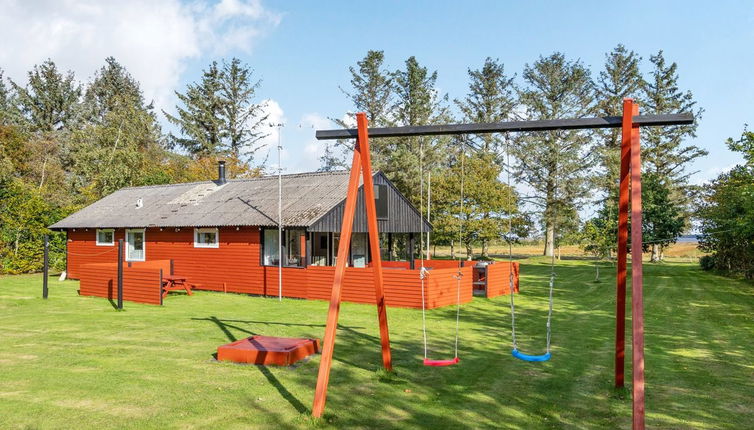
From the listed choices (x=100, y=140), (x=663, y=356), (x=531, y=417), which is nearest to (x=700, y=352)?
(x=663, y=356)

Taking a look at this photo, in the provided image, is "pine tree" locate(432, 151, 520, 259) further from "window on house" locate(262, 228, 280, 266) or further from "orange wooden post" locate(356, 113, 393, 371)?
"orange wooden post" locate(356, 113, 393, 371)

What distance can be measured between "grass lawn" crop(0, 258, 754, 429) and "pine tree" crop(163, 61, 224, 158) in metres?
34.2

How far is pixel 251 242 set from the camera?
63.0 feet

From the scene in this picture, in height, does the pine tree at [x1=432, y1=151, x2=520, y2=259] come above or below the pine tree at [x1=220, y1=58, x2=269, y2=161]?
below

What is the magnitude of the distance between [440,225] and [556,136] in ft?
59.1

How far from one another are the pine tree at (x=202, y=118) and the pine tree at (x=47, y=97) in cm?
1169

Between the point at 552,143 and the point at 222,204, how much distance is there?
30.5m

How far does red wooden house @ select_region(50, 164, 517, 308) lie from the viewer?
1628cm

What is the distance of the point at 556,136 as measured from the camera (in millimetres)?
43562

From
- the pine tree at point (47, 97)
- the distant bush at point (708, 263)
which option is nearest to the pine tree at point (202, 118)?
the pine tree at point (47, 97)

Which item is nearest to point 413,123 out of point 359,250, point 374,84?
point 374,84

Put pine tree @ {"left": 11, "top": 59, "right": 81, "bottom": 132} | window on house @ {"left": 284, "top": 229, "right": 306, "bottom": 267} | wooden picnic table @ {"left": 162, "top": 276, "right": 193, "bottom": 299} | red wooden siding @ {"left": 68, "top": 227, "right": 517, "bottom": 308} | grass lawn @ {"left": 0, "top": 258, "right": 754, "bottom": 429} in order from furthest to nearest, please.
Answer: pine tree @ {"left": 11, "top": 59, "right": 81, "bottom": 132}, window on house @ {"left": 284, "top": 229, "right": 306, "bottom": 267}, wooden picnic table @ {"left": 162, "top": 276, "right": 193, "bottom": 299}, red wooden siding @ {"left": 68, "top": 227, "right": 517, "bottom": 308}, grass lawn @ {"left": 0, "top": 258, "right": 754, "bottom": 429}

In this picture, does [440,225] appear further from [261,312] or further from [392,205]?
[261,312]

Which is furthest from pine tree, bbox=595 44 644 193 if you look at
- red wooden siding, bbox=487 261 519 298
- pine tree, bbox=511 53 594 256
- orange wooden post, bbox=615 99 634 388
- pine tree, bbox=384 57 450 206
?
orange wooden post, bbox=615 99 634 388
